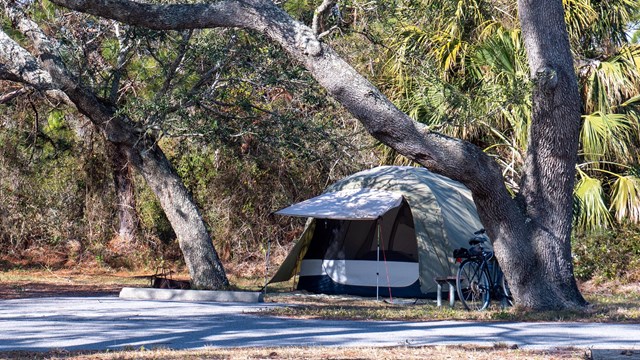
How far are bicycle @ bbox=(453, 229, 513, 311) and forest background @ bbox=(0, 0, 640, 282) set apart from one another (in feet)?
6.31

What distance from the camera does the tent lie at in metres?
15.4

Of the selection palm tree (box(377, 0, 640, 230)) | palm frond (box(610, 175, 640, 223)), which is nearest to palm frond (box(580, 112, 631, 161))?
palm tree (box(377, 0, 640, 230))

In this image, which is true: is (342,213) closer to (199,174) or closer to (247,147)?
(247,147)

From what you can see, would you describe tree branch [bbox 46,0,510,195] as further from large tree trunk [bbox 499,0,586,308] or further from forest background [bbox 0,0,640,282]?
large tree trunk [bbox 499,0,586,308]

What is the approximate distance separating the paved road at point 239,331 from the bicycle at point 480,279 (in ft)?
7.32

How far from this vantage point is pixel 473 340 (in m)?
8.84

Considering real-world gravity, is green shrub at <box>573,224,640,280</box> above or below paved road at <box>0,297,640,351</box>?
above

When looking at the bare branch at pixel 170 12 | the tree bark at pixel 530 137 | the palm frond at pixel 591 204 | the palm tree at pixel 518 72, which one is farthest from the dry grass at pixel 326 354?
the palm frond at pixel 591 204

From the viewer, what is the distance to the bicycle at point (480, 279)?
43.3 feet

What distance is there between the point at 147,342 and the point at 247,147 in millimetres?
11513

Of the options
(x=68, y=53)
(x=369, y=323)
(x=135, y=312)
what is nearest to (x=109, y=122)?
(x=68, y=53)

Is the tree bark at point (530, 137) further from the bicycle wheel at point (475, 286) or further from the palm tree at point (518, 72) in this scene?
the palm tree at point (518, 72)

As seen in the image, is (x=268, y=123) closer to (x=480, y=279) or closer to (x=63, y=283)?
(x=480, y=279)

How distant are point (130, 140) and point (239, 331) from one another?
699 cm
